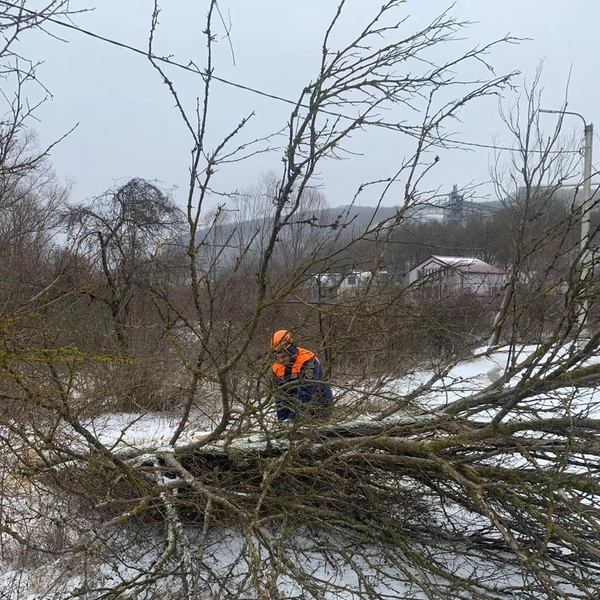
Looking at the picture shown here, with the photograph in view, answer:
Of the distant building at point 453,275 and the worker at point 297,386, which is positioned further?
the distant building at point 453,275

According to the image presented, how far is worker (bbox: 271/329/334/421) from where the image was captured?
3.25m

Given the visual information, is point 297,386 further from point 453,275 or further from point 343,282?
point 453,275

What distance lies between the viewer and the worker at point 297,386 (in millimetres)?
3250

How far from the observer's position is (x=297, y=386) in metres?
3.46

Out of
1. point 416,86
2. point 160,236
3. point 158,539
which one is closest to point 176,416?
point 160,236

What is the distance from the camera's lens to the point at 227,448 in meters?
3.67

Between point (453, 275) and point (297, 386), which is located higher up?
point (453, 275)

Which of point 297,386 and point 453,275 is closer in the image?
point 297,386

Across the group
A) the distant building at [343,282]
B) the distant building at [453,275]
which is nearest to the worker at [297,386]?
the distant building at [343,282]

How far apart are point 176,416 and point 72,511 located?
12.0 ft

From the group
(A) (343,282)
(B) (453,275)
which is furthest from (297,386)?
(B) (453,275)

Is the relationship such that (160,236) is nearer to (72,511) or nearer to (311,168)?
(72,511)

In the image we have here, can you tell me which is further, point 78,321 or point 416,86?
point 78,321

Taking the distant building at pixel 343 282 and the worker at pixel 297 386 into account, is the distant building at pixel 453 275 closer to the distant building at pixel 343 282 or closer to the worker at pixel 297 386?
the distant building at pixel 343 282
